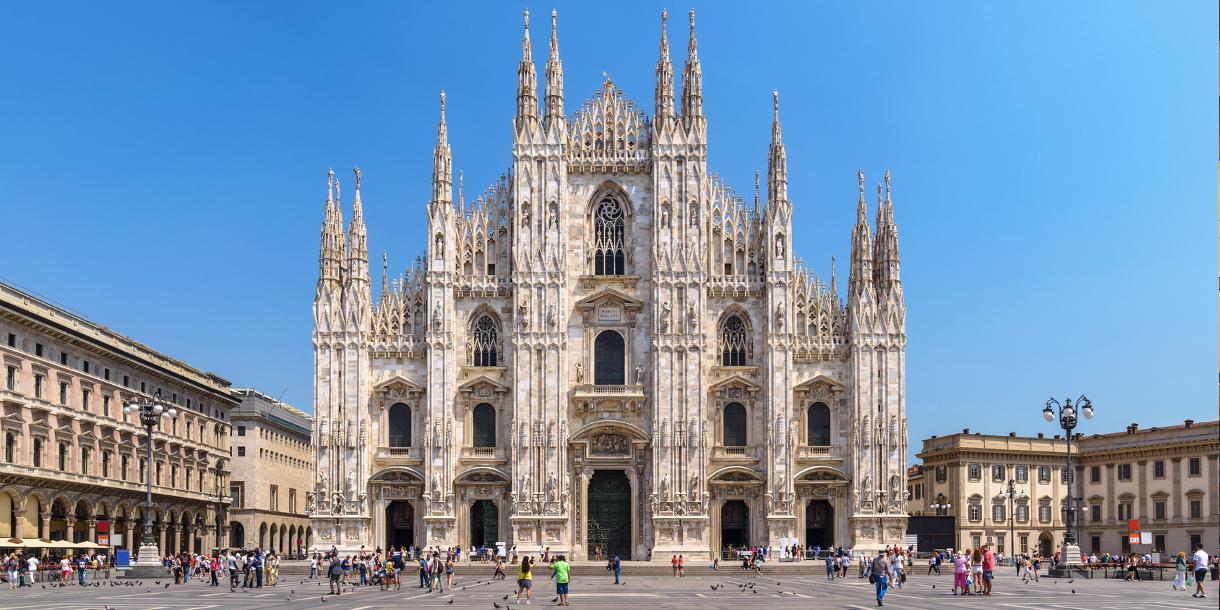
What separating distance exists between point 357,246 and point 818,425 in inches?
974

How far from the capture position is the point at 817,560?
222ft

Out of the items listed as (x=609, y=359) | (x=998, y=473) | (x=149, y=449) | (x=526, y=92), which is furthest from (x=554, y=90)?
(x=998, y=473)

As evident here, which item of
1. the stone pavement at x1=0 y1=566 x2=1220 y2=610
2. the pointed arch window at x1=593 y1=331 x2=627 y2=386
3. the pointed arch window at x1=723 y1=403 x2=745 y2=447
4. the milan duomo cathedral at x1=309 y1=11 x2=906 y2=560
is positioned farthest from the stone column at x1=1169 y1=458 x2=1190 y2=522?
the pointed arch window at x1=593 y1=331 x2=627 y2=386

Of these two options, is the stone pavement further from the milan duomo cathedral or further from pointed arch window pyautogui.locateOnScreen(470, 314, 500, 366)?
pointed arch window pyautogui.locateOnScreen(470, 314, 500, 366)

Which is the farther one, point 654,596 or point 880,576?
point 654,596

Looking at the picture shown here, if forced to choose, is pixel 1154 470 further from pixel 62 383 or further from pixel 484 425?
pixel 62 383

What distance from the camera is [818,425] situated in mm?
69875

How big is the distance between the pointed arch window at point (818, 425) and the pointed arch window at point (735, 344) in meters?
4.22

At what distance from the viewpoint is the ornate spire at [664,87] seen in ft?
233

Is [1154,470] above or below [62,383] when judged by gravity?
below

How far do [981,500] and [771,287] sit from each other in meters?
38.3

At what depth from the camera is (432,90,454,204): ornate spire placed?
2761 inches

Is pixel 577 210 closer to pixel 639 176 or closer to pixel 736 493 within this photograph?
pixel 639 176

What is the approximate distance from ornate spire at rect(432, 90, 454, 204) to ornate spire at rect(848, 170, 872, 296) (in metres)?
20.7
